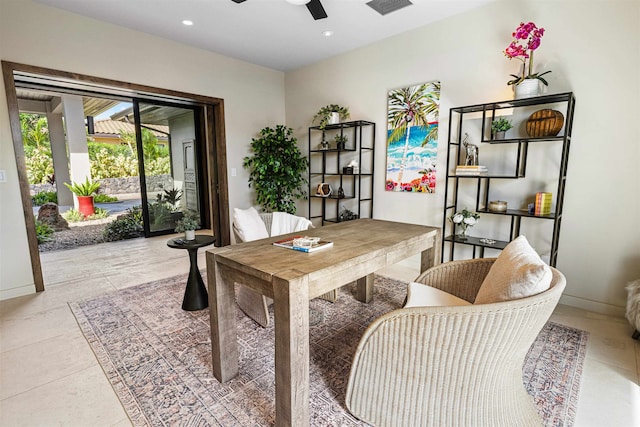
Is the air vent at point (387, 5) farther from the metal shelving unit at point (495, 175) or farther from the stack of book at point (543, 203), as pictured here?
the stack of book at point (543, 203)

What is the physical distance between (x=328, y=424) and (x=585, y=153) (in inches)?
113

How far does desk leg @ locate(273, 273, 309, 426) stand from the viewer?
47.9 inches

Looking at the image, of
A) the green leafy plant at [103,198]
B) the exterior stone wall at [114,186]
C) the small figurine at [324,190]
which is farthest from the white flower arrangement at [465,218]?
the green leafy plant at [103,198]

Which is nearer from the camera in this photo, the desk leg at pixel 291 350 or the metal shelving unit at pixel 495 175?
the desk leg at pixel 291 350

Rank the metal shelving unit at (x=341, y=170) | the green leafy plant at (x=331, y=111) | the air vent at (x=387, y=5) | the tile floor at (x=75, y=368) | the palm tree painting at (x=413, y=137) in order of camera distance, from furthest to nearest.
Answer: the green leafy plant at (x=331, y=111), the metal shelving unit at (x=341, y=170), the palm tree painting at (x=413, y=137), the air vent at (x=387, y=5), the tile floor at (x=75, y=368)

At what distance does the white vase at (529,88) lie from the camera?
252 cm

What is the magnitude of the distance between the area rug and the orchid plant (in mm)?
2040

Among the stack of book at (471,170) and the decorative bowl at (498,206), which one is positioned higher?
the stack of book at (471,170)

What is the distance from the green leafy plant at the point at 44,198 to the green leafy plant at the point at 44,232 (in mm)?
2350

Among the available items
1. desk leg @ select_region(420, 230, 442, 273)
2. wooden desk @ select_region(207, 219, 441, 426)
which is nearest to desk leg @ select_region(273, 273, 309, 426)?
wooden desk @ select_region(207, 219, 441, 426)

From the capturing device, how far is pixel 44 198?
7.40 metres

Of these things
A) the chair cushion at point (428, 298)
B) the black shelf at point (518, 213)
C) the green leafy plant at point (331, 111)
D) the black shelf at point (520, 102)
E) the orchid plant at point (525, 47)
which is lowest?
the chair cushion at point (428, 298)

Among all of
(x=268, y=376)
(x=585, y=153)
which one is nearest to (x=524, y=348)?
(x=268, y=376)

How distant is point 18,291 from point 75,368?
176 cm
